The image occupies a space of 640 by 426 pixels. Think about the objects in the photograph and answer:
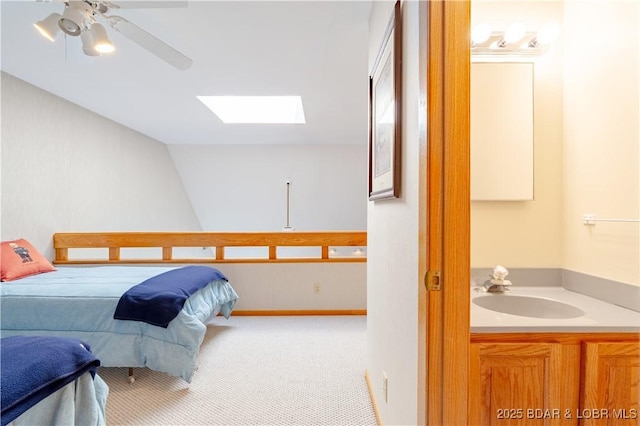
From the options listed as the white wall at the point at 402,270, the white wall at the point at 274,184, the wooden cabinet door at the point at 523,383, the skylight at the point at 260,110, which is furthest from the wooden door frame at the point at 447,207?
the white wall at the point at 274,184

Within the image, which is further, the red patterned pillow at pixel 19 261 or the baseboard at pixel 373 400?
the red patterned pillow at pixel 19 261

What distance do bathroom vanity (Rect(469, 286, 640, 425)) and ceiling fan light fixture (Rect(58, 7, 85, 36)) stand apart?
233 cm

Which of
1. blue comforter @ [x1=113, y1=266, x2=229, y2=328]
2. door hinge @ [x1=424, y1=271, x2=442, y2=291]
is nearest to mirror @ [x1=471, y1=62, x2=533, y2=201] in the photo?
door hinge @ [x1=424, y1=271, x2=442, y2=291]

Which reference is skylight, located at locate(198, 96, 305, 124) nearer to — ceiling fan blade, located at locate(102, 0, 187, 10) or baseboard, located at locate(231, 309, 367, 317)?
ceiling fan blade, located at locate(102, 0, 187, 10)

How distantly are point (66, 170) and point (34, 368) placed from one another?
123 inches

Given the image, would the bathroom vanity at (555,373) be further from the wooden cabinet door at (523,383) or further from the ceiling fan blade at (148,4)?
the ceiling fan blade at (148,4)

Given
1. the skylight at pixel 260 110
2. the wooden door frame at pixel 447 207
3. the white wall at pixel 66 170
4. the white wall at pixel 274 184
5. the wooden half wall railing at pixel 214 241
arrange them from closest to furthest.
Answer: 1. the wooden door frame at pixel 447 207
2. the white wall at pixel 66 170
3. the wooden half wall railing at pixel 214 241
4. the skylight at pixel 260 110
5. the white wall at pixel 274 184

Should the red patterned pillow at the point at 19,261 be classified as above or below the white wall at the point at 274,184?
below

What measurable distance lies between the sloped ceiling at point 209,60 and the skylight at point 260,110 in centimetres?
21

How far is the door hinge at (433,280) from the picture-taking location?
861mm

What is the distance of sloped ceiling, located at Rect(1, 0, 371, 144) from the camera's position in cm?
189

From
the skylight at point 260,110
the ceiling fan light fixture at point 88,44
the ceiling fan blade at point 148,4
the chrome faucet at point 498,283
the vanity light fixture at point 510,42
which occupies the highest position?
the skylight at point 260,110

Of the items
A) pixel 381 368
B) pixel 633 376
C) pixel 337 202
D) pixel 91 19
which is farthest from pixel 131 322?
pixel 337 202

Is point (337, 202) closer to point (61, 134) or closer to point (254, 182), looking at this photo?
point (254, 182)
